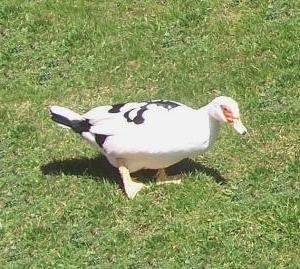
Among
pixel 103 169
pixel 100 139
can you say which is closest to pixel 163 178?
pixel 103 169

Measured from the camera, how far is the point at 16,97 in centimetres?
802

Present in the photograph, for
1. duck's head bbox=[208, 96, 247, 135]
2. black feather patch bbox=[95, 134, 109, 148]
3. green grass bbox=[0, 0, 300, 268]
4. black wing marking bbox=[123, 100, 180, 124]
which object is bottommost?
green grass bbox=[0, 0, 300, 268]

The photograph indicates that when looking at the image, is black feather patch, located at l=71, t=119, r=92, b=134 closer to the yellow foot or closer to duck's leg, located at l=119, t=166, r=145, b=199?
duck's leg, located at l=119, t=166, r=145, b=199

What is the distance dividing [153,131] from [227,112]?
1.79 feet

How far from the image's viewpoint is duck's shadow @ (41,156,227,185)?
22.2ft

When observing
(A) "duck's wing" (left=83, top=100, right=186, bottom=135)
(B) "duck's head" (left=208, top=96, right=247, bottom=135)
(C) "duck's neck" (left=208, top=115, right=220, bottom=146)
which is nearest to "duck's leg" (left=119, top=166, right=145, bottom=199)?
(A) "duck's wing" (left=83, top=100, right=186, bottom=135)

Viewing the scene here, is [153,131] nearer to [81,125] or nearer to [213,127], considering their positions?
[213,127]

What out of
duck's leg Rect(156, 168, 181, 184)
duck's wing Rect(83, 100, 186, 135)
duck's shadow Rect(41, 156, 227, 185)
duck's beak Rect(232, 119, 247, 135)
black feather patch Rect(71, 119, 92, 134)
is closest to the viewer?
duck's beak Rect(232, 119, 247, 135)

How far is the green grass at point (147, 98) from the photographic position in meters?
6.20

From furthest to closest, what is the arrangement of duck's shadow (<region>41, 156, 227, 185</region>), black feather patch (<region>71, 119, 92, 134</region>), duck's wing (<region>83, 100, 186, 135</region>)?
1. duck's shadow (<region>41, 156, 227, 185</region>)
2. black feather patch (<region>71, 119, 92, 134</region>)
3. duck's wing (<region>83, 100, 186, 135</region>)

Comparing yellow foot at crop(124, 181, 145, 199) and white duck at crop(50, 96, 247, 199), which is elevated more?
white duck at crop(50, 96, 247, 199)

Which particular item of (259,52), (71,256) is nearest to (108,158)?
(71,256)

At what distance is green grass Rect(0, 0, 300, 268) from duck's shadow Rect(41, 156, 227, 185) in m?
0.02

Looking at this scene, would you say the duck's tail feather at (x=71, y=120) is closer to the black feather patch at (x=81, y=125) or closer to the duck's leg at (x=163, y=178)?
the black feather patch at (x=81, y=125)
